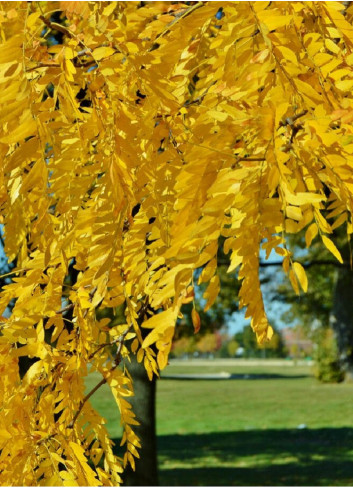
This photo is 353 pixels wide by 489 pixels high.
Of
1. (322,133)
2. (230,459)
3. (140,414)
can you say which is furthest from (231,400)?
(322,133)

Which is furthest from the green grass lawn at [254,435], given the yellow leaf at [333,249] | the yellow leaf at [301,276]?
the yellow leaf at [301,276]

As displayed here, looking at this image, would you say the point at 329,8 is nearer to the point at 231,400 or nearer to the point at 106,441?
the point at 106,441

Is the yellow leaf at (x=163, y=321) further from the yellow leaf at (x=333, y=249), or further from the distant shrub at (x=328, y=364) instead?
the distant shrub at (x=328, y=364)

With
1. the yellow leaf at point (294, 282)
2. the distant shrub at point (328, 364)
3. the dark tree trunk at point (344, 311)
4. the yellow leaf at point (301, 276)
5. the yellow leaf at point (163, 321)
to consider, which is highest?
the yellow leaf at point (163, 321)

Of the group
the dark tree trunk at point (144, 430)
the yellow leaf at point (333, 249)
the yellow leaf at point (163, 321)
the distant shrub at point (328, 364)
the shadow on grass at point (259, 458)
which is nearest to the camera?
the yellow leaf at point (163, 321)

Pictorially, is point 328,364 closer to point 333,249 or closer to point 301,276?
point 333,249

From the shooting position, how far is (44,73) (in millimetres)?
2029

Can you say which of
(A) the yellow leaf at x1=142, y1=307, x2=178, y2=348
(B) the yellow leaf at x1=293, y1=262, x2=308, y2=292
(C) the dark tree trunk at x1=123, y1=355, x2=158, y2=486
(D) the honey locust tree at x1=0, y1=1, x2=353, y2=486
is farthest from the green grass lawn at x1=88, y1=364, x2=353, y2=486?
(A) the yellow leaf at x1=142, y1=307, x2=178, y2=348

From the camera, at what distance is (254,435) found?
1420 cm

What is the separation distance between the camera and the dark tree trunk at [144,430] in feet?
22.5

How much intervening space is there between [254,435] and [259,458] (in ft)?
8.77

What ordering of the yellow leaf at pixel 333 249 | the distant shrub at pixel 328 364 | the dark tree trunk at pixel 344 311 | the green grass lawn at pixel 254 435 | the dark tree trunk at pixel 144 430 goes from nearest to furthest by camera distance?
the yellow leaf at pixel 333 249 → the dark tree trunk at pixel 144 430 → the green grass lawn at pixel 254 435 → the dark tree trunk at pixel 344 311 → the distant shrub at pixel 328 364

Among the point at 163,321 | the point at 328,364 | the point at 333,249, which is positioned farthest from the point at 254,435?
the point at 163,321

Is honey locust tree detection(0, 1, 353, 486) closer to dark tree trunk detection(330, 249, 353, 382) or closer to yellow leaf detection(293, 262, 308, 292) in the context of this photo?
yellow leaf detection(293, 262, 308, 292)
